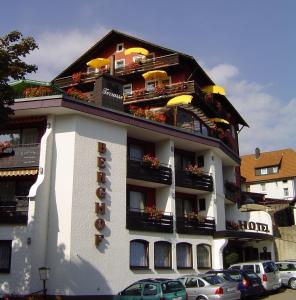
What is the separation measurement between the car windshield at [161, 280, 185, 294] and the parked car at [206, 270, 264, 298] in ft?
11.0

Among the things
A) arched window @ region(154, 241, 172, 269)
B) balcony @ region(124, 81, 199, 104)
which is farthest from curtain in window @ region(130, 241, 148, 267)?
balcony @ region(124, 81, 199, 104)

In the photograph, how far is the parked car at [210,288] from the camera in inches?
860

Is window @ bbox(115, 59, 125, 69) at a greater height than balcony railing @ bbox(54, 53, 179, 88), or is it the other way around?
window @ bbox(115, 59, 125, 69)

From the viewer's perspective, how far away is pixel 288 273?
29.3 meters

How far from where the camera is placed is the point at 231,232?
105 feet

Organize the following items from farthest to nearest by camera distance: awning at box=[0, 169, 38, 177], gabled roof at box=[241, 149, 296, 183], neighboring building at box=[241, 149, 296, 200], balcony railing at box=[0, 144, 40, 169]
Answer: gabled roof at box=[241, 149, 296, 183] → neighboring building at box=[241, 149, 296, 200] → balcony railing at box=[0, 144, 40, 169] → awning at box=[0, 169, 38, 177]

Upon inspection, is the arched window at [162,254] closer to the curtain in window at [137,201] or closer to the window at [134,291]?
the curtain in window at [137,201]

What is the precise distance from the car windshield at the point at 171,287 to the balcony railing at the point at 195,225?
31.6ft

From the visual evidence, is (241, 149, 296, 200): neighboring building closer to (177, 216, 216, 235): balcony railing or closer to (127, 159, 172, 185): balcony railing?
(177, 216, 216, 235): balcony railing

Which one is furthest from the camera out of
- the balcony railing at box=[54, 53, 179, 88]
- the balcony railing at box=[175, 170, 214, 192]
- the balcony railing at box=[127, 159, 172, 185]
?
the balcony railing at box=[54, 53, 179, 88]

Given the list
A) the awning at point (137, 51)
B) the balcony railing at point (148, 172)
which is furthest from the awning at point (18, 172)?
the awning at point (137, 51)

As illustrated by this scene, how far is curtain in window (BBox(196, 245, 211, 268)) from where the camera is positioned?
31672 millimetres

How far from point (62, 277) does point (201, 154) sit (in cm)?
1538

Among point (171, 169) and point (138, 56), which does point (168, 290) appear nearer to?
point (171, 169)
